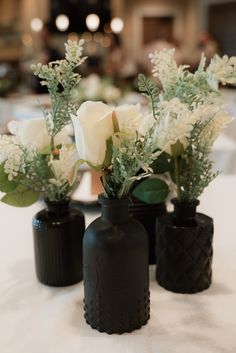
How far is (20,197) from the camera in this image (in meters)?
0.82

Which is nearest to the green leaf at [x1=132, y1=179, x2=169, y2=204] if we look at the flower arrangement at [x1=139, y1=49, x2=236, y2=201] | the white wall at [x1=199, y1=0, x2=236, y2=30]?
the flower arrangement at [x1=139, y1=49, x2=236, y2=201]

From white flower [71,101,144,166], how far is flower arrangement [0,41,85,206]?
64 mm

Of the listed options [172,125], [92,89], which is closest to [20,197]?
[172,125]

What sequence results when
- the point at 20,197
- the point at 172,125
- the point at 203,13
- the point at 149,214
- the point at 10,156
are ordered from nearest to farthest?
the point at 172,125, the point at 10,156, the point at 20,197, the point at 149,214, the point at 203,13

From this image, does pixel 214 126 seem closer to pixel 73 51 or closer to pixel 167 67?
pixel 167 67

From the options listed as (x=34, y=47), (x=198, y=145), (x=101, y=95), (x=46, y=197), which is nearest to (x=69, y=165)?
(x=46, y=197)

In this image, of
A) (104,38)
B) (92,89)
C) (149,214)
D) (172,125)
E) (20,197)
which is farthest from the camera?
(104,38)

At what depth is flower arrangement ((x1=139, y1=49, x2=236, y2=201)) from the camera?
0.62 meters

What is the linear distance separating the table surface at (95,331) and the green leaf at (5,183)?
0.67 feet

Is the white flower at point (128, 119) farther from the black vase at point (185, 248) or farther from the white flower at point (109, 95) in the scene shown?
the white flower at point (109, 95)

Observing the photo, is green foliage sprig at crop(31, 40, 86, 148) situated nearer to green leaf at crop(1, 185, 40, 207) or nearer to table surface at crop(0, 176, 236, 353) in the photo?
green leaf at crop(1, 185, 40, 207)

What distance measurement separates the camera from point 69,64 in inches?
27.7

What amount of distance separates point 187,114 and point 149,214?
1.16 ft

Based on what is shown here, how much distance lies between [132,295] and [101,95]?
2.72 metres
